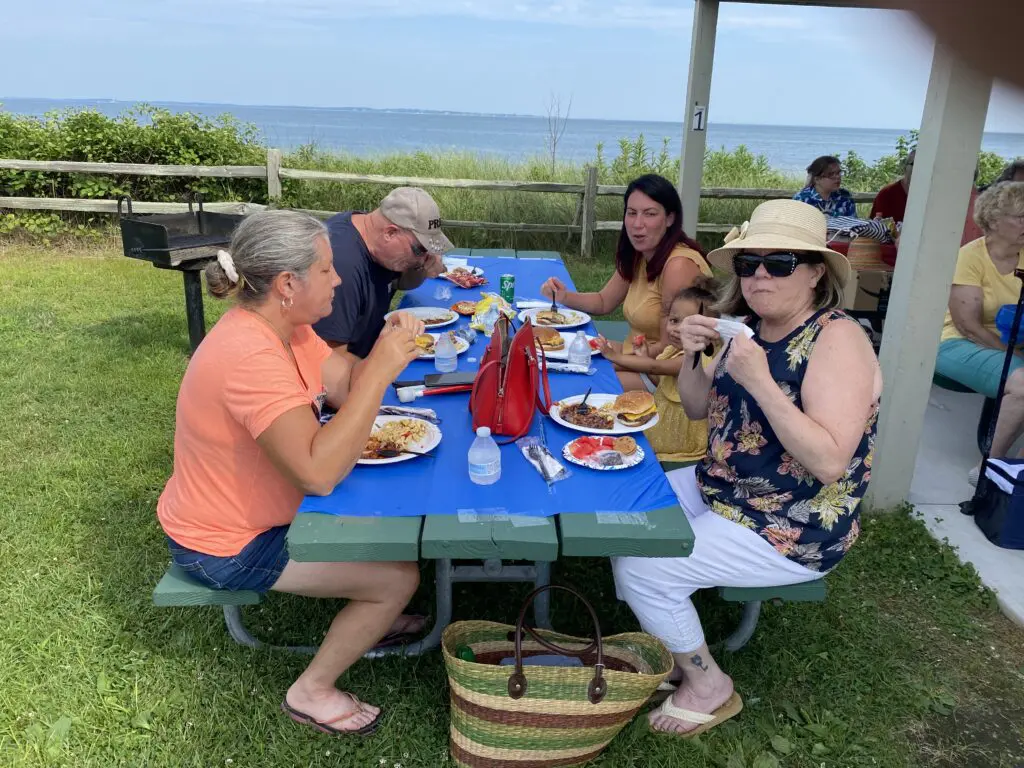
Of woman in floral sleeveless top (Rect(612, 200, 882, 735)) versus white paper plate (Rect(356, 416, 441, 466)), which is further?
white paper plate (Rect(356, 416, 441, 466))

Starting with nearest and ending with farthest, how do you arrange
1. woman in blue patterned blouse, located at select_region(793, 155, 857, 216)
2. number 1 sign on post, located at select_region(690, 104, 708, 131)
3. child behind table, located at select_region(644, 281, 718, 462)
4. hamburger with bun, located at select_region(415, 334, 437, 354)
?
1. child behind table, located at select_region(644, 281, 718, 462)
2. hamburger with bun, located at select_region(415, 334, 437, 354)
3. number 1 sign on post, located at select_region(690, 104, 708, 131)
4. woman in blue patterned blouse, located at select_region(793, 155, 857, 216)

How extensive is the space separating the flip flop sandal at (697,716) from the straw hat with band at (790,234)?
1.49m

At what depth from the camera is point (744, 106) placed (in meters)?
0.53

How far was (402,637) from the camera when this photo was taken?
9.87 feet

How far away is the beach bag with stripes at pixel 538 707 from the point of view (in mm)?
2236

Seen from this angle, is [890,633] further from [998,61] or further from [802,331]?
[998,61]

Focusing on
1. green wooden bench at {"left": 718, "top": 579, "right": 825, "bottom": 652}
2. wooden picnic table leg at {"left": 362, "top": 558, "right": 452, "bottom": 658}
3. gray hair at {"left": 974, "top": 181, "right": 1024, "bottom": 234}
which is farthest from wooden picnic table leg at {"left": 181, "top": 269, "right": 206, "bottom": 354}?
gray hair at {"left": 974, "top": 181, "right": 1024, "bottom": 234}

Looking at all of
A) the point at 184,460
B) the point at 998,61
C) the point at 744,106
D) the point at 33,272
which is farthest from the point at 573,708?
the point at 33,272

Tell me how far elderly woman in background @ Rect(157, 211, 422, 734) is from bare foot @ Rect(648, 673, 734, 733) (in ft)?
3.11

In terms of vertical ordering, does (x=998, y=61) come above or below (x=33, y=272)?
above

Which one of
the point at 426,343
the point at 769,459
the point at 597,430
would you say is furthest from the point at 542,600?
the point at 426,343

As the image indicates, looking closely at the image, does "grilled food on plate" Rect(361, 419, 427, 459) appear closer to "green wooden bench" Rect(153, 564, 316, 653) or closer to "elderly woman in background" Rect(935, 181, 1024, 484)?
"green wooden bench" Rect(153, 564, 316, 653)

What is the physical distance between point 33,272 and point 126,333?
2.70 meters

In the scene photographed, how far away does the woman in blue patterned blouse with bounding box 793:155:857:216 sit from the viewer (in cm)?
746
